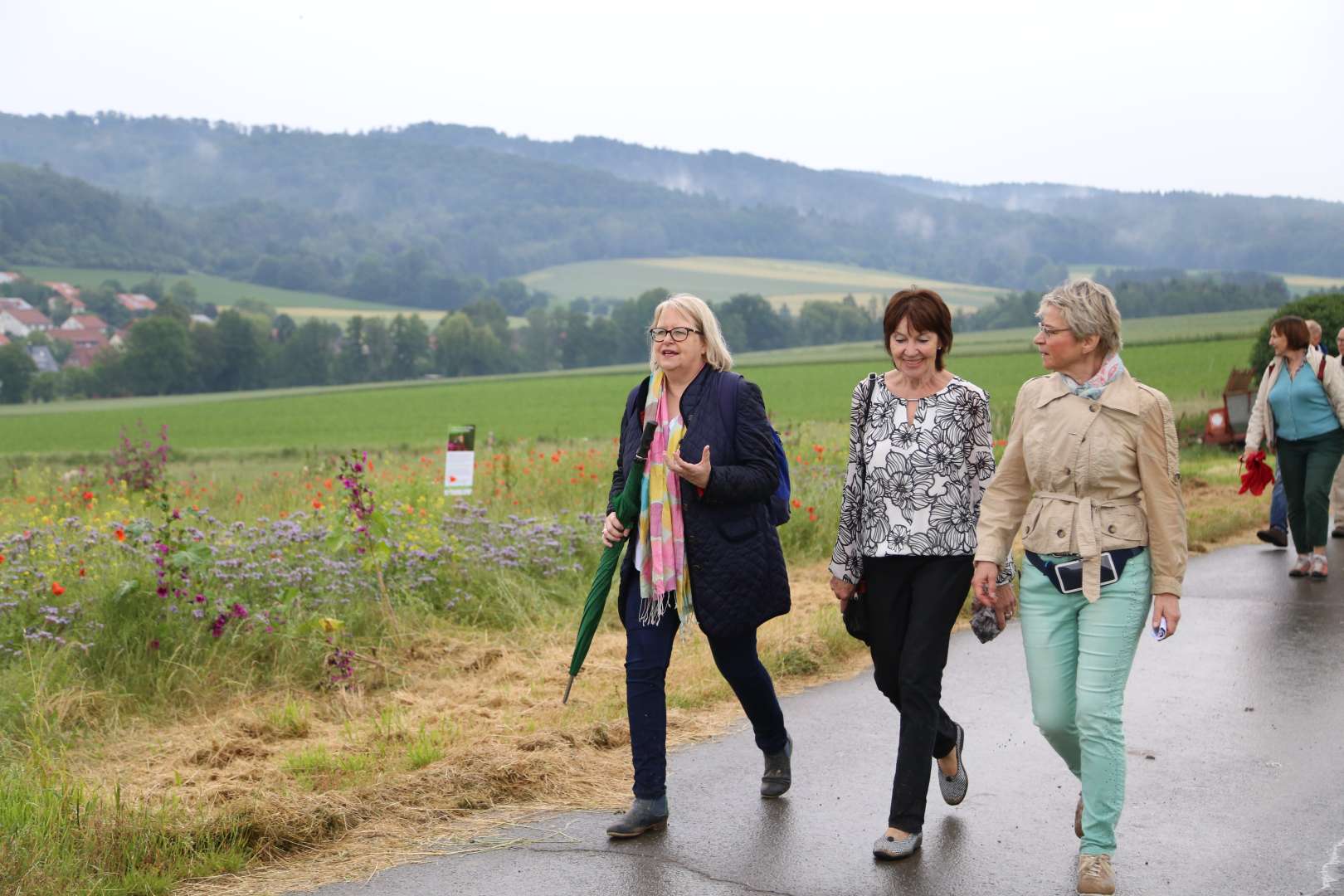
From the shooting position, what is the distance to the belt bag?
177 inches

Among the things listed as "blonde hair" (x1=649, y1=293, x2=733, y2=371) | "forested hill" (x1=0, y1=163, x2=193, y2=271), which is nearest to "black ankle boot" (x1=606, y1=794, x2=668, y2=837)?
"blonde hair" (x1=649, y1=293, x2=733, y2=371)

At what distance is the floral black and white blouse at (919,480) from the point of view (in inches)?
193

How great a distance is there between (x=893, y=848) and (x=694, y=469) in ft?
4.88

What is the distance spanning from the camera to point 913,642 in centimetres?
486

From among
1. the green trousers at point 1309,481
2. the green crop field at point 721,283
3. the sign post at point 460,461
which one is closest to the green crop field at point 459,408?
the green trousers at point 1309,481

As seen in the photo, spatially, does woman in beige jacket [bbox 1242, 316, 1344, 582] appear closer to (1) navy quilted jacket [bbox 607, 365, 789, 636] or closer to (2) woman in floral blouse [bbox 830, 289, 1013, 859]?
(2) woman in floral blouse [bbox 830, 289, 1013, 859]

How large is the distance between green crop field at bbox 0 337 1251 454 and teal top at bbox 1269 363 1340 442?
45.1 feet

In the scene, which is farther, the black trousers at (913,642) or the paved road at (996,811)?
the black trousers at (913,642)

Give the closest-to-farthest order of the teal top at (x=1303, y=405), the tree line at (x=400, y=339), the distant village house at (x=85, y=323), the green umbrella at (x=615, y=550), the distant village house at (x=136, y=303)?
the green umbrella at (x=615, y=550) < the teal top at (x=1303, y=405) < the tree line at (x=400, y=339) < the distant village house at (x=85, y=323) < the distant village house at (x=136, y=303)

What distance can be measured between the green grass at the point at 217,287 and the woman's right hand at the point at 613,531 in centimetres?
11617

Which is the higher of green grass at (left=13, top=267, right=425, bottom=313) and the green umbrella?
green grass at (left=13, top=267, right=425, bottom=313)

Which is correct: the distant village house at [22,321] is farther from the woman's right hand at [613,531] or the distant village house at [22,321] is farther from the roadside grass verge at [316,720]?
the woman's right hand at [613,531]

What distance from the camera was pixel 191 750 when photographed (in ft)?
20.2

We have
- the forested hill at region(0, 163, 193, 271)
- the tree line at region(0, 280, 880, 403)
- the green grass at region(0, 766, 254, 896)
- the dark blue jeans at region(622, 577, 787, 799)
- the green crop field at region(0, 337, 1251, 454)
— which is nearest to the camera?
the green grass at region(0, 766, 254, 896)
